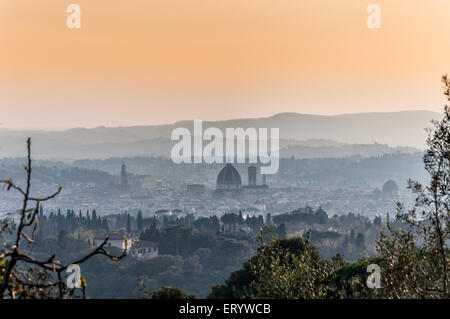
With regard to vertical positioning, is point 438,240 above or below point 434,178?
below

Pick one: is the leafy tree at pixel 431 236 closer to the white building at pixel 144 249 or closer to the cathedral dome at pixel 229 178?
the white building at pixel 144 249

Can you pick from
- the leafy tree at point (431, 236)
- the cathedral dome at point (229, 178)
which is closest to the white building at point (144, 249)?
the leafy tree at point (431, 236)

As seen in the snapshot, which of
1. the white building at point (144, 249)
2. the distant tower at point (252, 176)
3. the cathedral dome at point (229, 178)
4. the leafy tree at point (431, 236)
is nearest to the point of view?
the leafy tree at point (431, 236)

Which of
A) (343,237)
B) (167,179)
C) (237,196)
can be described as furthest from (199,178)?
(343,237)

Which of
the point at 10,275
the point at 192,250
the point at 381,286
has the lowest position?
the point at 192,250

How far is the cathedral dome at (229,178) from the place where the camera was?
15388 cm

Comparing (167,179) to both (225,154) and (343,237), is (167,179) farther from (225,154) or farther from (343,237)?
(343,237)

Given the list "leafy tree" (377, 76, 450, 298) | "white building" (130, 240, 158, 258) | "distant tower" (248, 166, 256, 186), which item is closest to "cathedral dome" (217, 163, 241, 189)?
"distant tower" (248, 166, 256, 186)

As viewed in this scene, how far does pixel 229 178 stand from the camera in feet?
515

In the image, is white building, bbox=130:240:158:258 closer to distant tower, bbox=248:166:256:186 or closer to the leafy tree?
the leafy tree

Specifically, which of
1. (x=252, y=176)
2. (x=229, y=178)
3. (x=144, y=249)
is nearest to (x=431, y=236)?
(x=144, y=249)

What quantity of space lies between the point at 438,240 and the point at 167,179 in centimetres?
19251

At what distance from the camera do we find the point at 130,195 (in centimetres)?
17038

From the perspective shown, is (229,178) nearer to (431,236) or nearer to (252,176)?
(252,176)
